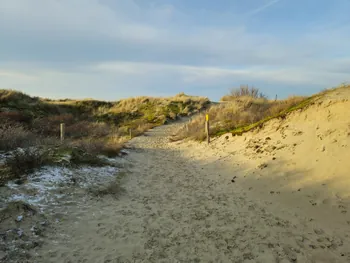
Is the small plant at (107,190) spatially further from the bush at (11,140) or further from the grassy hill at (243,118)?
the grassy hill at (243,118)

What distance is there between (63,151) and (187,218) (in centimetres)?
520

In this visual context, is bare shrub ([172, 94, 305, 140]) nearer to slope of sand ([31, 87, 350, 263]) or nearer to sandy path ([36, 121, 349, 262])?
slope of sand ([31, 87, 350, 263])

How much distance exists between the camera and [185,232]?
15.6ft

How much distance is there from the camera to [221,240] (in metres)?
4.45

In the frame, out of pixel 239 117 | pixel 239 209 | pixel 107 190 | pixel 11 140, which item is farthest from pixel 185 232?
pixel 239 117

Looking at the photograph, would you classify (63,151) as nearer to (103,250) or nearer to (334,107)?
(103,250)

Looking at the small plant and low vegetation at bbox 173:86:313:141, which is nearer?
the small plant

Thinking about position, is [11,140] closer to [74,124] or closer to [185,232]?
[185,232]

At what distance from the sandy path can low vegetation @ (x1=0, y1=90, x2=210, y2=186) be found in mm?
2522

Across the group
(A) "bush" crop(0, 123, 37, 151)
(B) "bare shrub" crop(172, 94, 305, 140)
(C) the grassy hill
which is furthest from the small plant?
(B) "bare shrub" crop(172, 94, 305, 140)

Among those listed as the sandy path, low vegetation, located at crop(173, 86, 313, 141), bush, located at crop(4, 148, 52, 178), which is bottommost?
the sandy path

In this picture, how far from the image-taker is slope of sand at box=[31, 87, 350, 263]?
4.04 meters

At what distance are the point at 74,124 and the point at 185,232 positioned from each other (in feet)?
60.1

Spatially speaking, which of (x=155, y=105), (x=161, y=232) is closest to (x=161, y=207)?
(x=161, y=232)
